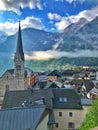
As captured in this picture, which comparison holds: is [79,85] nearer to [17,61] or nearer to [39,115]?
[17,61]

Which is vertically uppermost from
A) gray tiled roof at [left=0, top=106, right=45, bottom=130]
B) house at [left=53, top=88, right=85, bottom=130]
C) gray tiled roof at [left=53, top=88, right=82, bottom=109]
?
gray tiled roof at [left=53, top=88, right=82, bottom=109]

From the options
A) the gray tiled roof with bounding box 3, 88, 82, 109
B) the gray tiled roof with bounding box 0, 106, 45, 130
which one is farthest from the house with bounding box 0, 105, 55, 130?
the gray tiled roof with bounding box 3, 88, 82, 109

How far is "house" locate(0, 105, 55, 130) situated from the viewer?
44.4 meters

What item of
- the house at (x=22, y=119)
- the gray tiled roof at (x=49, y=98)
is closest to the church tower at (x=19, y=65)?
the gray tiled roof at (x=49, y=98)

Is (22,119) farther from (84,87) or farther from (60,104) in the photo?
(84,87)

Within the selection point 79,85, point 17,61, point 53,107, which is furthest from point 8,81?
point 53,107

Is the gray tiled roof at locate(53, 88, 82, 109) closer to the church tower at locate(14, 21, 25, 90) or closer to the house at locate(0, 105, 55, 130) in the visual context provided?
the house at locate(0, 105, 55, 130)

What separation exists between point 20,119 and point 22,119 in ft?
0.84

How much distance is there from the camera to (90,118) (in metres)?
43.0

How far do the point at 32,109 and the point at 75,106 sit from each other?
16.1 m

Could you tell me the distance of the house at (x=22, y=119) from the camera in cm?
4444

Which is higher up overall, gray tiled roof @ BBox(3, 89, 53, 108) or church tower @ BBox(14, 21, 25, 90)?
church tower @ BBox(14, 21, 25, 90)

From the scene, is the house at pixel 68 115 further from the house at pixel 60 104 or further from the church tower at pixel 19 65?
the church tower at pixel 19 65

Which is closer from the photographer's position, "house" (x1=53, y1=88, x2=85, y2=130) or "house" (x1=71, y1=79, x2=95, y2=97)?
"house" (x1=53, y1=88, x2=85, y2=130)
